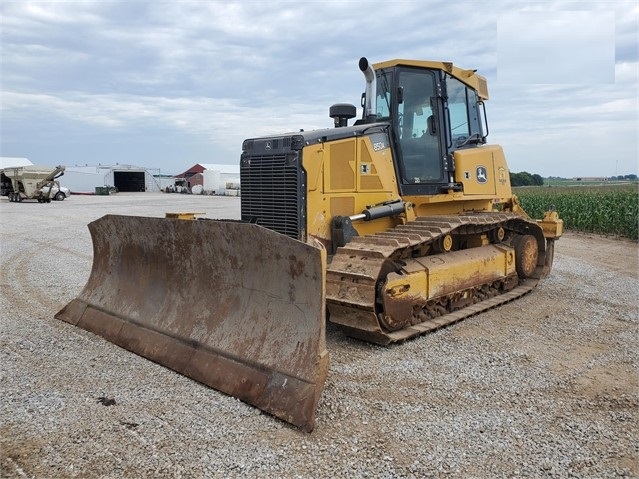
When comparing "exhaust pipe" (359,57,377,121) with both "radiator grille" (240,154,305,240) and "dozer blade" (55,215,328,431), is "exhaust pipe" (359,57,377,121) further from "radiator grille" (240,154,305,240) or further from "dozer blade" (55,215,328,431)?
"dozer blade" (55,215,328,431)

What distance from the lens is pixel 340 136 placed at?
6.12m

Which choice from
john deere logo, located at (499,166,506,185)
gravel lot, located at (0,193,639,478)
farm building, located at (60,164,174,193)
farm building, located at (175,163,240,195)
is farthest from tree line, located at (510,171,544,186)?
gravel lot, located at (0,193,639,478)

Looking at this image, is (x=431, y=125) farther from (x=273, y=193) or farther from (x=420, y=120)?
(x=273, y=193)

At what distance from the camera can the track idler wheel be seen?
795cm

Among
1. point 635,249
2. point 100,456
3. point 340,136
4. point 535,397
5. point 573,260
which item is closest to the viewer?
point 100,456

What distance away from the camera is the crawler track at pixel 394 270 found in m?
5.25

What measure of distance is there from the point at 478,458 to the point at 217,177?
53.7m

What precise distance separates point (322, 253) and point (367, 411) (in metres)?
1.21

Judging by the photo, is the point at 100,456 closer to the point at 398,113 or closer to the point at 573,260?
the point at 398,113

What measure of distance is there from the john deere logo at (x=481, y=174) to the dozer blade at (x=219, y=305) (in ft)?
13.1

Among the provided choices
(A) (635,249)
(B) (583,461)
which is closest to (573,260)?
(A) (635,249)

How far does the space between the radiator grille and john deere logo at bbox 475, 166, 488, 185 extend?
3105 mm

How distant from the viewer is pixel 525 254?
805cm

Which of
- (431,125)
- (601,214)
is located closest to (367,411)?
(431,125)
